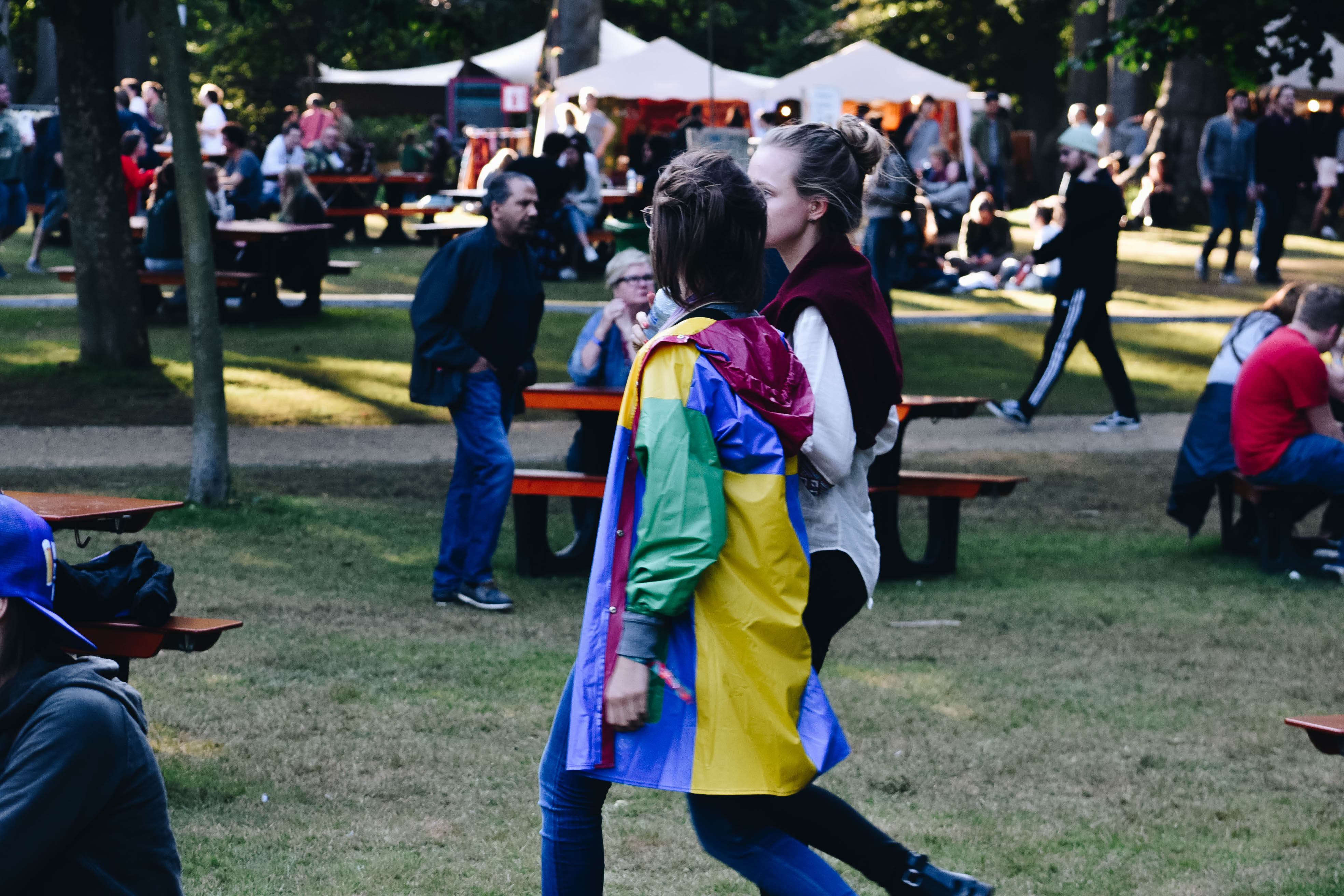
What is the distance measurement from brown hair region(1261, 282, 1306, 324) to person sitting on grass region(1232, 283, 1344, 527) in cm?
7

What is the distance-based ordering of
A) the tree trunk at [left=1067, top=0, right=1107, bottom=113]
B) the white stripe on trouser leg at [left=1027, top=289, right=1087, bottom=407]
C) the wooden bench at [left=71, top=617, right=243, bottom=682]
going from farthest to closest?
1. the tree trunk at [left=1067, top=0, right=1107, bottom=113]
2. the white stripe on trouser leg at [left=1027, top=289, right=1087, bottom=407]
3. the wooden bench at [left=71, top=617, right=243, bottom=682]

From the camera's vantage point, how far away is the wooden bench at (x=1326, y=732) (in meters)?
4.05

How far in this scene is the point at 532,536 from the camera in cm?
800

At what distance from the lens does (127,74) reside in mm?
29844

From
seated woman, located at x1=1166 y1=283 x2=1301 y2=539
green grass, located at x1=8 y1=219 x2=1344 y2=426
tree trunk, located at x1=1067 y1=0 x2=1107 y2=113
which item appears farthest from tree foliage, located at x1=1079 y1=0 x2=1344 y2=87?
tree trunk, located at x1=1067 y1=0 x2=1107 y2=113

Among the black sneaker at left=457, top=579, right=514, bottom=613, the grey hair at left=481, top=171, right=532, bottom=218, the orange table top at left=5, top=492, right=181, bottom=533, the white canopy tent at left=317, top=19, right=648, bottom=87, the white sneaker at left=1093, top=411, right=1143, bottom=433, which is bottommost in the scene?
the white sneaker at left=1093, top=411, right=1143, bottom=433

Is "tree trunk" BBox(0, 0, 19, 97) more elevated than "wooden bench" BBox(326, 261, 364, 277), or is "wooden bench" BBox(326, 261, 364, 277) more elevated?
"tree trunk" BBox(0, 0, 19, 97)

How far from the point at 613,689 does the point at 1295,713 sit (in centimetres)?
385

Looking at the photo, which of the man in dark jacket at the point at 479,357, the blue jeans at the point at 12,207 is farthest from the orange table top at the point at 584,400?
the blue jeans at the point at 12,207

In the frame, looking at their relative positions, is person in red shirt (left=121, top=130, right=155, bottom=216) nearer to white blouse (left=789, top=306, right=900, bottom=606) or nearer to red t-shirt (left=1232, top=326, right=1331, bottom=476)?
red t-shirt (left=1232, top=326, right=1331, bottom=476)

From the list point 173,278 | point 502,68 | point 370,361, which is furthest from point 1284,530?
point 502,68

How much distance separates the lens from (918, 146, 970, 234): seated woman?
21438 mm

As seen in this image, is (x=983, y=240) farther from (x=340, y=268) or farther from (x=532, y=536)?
(x=532, y=536)

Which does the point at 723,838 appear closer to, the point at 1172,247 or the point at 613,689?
the point at 613,689
